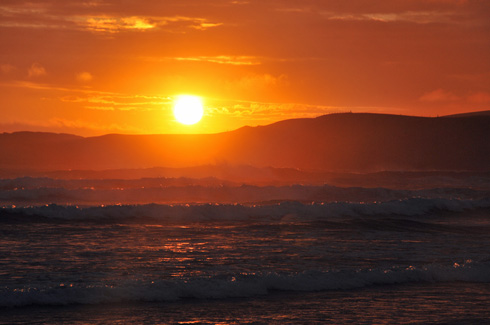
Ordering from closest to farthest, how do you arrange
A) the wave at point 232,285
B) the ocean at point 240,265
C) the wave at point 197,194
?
the ocean at point 240,265, the wave at point 232,285, the wave at point 197,194

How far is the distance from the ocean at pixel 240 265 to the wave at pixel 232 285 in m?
0.02

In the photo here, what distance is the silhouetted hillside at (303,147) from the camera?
6875 centimetres

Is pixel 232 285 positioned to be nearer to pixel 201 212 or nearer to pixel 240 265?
pixel 240 265

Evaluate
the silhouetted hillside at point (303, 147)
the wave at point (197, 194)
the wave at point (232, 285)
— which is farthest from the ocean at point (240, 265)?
the silhouetted hillside at point (303, 147)

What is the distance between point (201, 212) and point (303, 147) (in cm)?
5568

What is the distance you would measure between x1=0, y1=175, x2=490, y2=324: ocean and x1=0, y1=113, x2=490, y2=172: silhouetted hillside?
144 feet

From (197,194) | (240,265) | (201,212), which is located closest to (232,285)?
(240,265)

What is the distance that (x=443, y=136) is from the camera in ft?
239

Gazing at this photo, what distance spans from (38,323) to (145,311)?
1.61 metres

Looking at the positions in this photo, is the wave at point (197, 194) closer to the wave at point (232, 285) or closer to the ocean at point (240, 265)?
the ocean at point (240, 265)

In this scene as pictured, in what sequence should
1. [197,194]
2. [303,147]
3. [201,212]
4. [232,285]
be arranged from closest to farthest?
[232,285] < [201,212] < [197,194] < [303,147]

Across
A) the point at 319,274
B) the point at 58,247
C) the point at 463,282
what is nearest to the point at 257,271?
the point at 319,274

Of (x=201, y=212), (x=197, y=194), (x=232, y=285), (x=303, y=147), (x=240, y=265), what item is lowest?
(x=232, y=285)

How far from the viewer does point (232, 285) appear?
1119 cm
